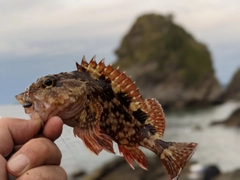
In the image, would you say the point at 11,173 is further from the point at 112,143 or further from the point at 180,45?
the point at 180,45

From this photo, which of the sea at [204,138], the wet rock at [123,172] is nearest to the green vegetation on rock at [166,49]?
the sea at [204,138]

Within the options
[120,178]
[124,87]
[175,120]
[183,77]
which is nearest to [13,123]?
[124,87]

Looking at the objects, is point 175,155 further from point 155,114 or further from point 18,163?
point 18,163

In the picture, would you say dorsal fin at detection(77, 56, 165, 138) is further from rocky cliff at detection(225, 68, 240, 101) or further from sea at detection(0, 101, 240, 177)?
rocky cliff at detection(225, 68, 240, 101)

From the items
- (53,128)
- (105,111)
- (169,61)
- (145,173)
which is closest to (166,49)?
(169,61)

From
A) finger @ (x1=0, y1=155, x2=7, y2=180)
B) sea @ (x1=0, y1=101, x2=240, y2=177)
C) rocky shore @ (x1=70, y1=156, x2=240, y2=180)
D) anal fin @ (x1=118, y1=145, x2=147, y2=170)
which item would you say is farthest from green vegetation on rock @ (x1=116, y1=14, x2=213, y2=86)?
finger @ (x1=0, y1=155, x2=7, y2=180)

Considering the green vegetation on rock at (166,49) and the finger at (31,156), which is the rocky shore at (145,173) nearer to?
the finger at (31,156)
